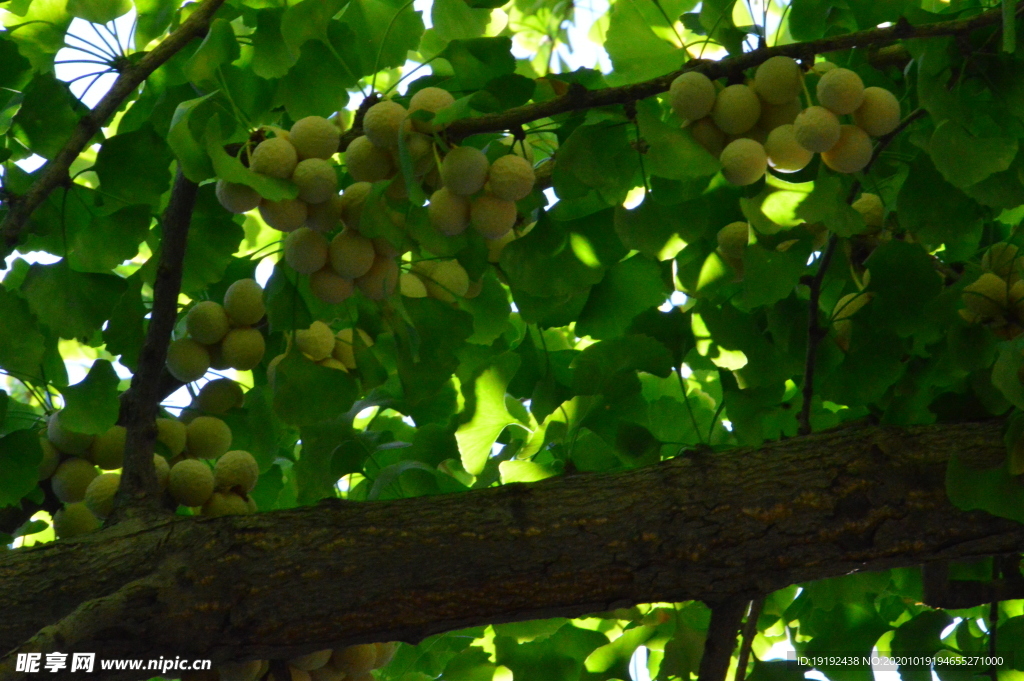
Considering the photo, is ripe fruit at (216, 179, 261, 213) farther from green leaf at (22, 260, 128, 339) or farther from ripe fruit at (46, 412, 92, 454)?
ripe fruit at (46, 412, 92, 454)

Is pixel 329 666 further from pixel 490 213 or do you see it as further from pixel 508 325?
pixel 490 213

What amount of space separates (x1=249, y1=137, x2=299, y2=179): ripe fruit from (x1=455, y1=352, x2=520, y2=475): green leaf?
1.79ft

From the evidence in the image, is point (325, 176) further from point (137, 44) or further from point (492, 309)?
point (137, 44)

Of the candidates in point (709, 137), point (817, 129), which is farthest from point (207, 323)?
point (817, 129)

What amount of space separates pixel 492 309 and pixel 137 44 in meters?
0.80

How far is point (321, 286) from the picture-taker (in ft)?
3.96

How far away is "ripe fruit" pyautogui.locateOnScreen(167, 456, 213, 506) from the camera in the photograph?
155 centimetres

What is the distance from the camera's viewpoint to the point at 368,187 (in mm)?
1141

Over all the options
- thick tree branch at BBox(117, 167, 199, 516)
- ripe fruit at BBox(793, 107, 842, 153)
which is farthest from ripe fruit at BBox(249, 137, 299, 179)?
ripe fruit at BBox(793, 107, 842, 153)

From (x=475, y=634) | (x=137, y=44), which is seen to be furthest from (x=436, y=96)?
(x=475, y=634)

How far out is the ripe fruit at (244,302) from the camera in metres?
1.47

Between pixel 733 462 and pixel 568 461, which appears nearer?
pixel 733 462

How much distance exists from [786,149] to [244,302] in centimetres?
82

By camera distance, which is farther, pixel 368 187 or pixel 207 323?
pixel 207 323
